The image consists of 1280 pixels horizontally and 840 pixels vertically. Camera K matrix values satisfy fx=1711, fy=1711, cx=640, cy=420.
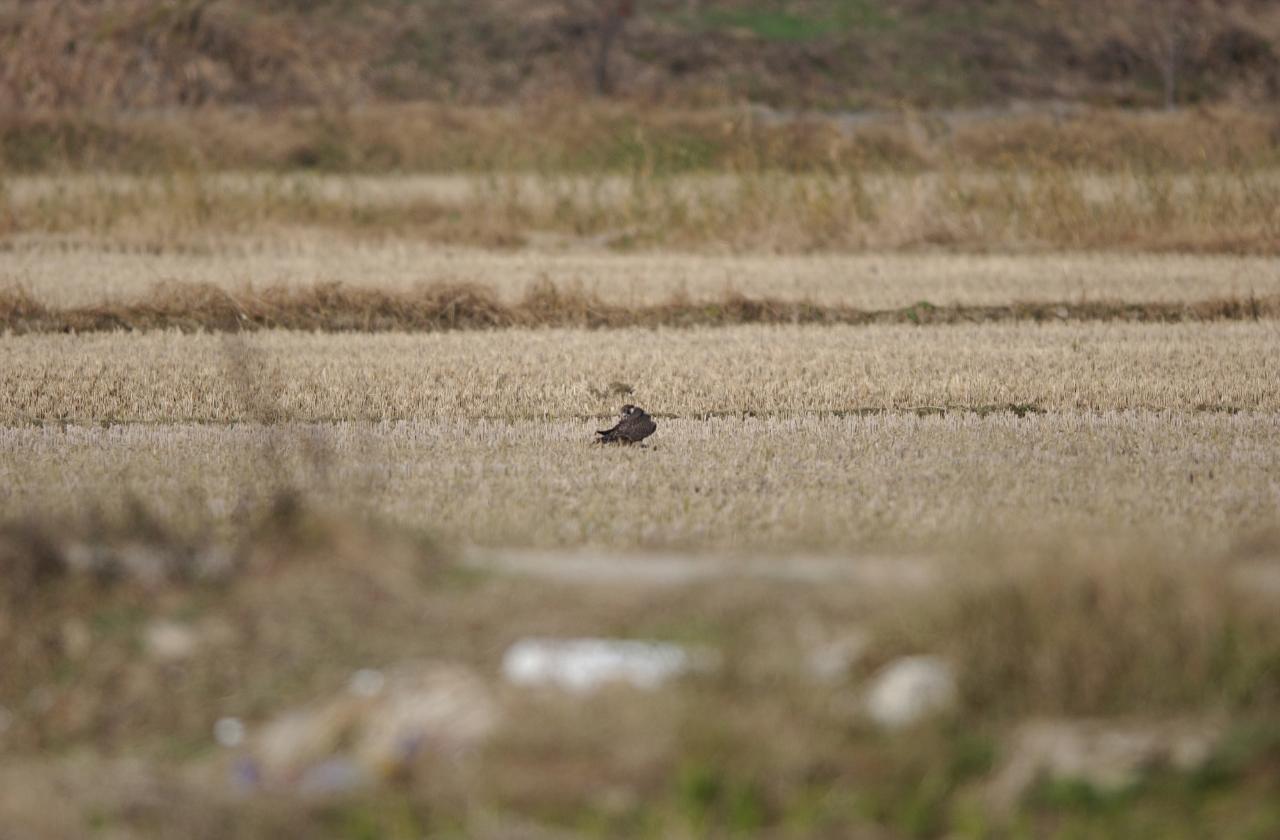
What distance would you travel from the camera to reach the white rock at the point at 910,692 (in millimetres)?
5598

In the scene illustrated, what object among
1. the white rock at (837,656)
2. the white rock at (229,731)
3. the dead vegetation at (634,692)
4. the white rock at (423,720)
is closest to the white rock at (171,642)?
the dead vegetation at (634,692)

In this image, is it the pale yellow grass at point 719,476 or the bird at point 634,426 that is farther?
the bird at point 634,426

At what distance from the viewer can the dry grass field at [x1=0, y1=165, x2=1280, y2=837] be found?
5.38 meters

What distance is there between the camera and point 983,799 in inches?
207

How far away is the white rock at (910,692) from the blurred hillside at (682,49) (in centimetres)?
3702

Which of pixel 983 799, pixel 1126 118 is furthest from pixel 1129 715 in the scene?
pixel 1126 118

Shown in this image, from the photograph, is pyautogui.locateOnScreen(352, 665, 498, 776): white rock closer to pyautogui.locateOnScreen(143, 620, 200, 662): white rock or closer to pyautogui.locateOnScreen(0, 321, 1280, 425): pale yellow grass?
pyautogui.locateOnScreen(143, 620, 200, 662): white rock

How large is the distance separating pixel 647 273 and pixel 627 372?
19.8 ft

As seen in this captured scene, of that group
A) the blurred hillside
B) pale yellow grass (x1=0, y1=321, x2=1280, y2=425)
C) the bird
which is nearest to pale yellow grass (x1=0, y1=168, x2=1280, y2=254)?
pale yellow grass (x1=0, y1=321, x2=1280, y2=425)

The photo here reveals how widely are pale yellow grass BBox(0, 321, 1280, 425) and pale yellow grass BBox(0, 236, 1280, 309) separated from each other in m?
1.66

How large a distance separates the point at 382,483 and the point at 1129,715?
190 inches

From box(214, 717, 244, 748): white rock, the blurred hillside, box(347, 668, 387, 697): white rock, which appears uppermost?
box(347, 668, 387, 697): white rock

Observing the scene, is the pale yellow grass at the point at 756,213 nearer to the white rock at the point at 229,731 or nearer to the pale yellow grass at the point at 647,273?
the pale yellow grass at the point at 647,273

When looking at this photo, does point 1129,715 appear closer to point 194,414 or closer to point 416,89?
point 194,414
